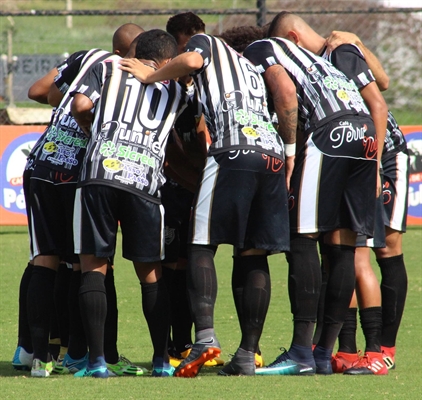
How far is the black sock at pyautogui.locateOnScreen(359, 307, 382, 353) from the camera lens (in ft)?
16.2

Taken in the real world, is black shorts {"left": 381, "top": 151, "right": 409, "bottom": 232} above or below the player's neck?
below

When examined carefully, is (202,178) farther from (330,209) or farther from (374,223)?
(374,223)

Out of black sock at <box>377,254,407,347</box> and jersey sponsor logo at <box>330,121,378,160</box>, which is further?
black sock at <box>377,254,407,347</box>

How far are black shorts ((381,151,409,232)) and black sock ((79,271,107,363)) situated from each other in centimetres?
195

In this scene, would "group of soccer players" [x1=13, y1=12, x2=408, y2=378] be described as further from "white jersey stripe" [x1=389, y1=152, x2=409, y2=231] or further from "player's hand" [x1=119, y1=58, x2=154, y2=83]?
"white jersey stripe" [x1=389, y1=152, x2=409, y2=231]

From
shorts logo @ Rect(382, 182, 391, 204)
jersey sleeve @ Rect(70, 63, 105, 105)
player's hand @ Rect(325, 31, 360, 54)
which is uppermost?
player's hand @ Rect(325, 31, 360, 54)

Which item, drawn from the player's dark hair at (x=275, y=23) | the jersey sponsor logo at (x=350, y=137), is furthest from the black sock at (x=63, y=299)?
the player's dark hair at (x=275, y=23)

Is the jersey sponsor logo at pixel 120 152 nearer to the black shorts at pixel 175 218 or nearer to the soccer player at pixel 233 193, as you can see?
the soccer player at pixel 233 193

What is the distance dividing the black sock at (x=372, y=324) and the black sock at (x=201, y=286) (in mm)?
1032

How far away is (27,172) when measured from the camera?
488cm

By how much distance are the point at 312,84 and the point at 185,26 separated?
104 centimetres

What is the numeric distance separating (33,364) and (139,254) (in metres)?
0.83

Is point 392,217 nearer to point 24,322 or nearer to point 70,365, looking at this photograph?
point 70,365

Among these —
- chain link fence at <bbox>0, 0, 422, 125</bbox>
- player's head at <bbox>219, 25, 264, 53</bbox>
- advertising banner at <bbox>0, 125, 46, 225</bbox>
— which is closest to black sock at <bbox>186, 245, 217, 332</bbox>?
player's head at <bbox>219, 25, 264, 53</bbox>
